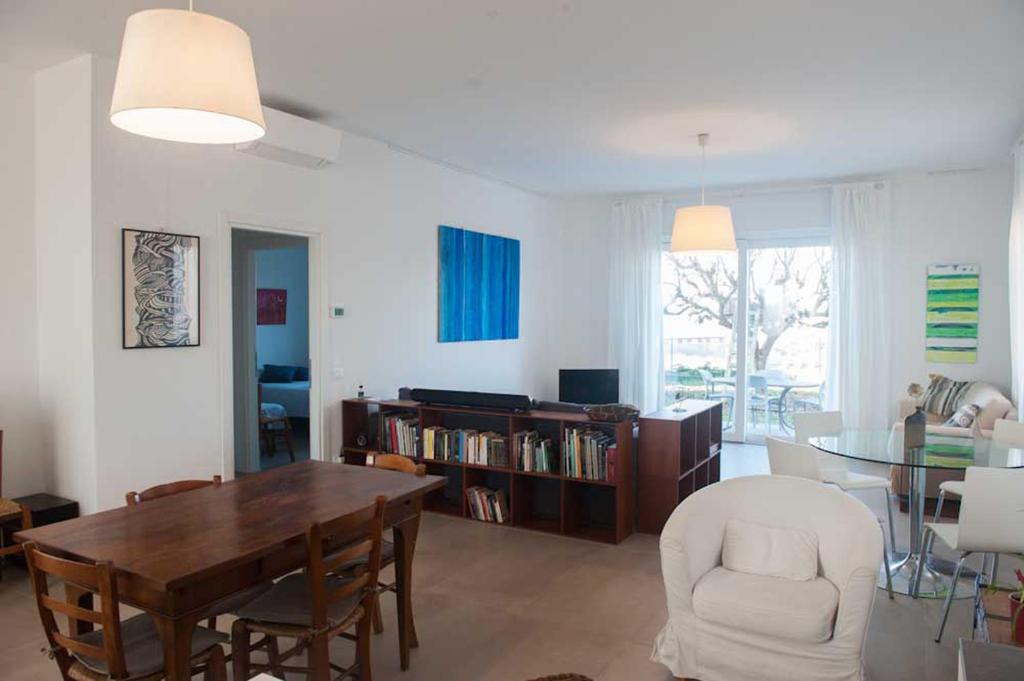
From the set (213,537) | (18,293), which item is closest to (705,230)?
(213,537)

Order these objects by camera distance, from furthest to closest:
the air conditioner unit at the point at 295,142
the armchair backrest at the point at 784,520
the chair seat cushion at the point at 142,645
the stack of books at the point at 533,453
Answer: the stack of books at the point at 533,453 < the air conditioner unit at the point at 295,142 < the armchair backrest at the point at 784,520 < the chair seat cushion at the point at 142,645

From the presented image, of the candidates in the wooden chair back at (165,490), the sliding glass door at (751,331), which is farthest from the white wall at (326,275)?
the sliding glass door at (751,331)

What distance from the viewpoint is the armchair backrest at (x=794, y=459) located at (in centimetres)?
398

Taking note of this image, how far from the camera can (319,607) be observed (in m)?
2.39

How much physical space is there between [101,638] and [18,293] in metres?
2.99

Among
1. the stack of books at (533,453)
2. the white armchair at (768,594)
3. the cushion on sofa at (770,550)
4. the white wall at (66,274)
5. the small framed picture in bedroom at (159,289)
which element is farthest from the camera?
the stack of books at (533,453)

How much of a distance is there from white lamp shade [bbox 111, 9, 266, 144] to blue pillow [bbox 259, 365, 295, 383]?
7.17m

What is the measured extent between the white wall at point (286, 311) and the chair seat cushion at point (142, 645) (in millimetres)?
7269

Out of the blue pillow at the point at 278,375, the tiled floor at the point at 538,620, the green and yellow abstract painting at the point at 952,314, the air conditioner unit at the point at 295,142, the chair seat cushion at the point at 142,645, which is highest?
the air conditioner unit at the point at 295,142

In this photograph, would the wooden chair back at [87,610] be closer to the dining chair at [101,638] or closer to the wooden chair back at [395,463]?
the dining chair at [101,638]

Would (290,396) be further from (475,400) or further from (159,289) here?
(159,289)

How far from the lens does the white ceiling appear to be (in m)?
3.44

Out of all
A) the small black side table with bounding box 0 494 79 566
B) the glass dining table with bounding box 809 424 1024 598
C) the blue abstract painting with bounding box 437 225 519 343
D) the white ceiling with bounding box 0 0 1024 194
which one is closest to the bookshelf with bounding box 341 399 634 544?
the glass dining table with bounding box 809 424 1024 598

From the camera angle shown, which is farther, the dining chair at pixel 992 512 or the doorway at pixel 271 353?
the doorway at pixel 271 353
